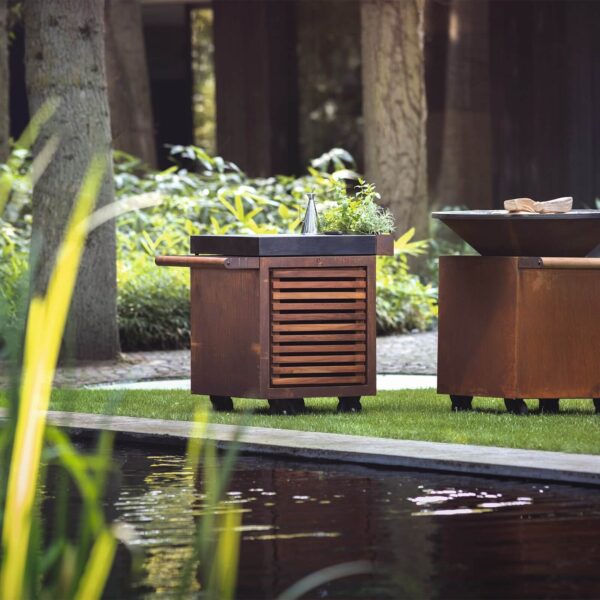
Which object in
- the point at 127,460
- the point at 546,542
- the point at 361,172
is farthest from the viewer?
the point at 361,172

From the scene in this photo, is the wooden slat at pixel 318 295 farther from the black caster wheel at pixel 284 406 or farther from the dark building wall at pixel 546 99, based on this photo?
the dark building wall at pixel 546 99

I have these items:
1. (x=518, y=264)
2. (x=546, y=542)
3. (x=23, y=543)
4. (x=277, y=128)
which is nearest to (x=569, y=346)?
(x=518, y=264)

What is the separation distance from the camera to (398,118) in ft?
57.6

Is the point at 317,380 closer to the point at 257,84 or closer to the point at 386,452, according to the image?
the point at 386,452

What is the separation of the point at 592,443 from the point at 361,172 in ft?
48.8

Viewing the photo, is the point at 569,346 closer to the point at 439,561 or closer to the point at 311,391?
the point at 311,391

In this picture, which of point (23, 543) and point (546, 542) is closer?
point (23, 543)

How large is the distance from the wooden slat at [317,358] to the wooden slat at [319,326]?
0.50 feet

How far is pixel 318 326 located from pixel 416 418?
0.80m

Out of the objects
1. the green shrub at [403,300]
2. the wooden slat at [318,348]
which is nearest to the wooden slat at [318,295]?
the wooden slat at [318,348]

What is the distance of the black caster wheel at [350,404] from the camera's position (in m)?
9.25

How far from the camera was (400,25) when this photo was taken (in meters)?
17.2

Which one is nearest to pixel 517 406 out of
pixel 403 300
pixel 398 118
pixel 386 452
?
pixel 386 452

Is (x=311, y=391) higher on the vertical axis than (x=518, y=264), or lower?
lower
